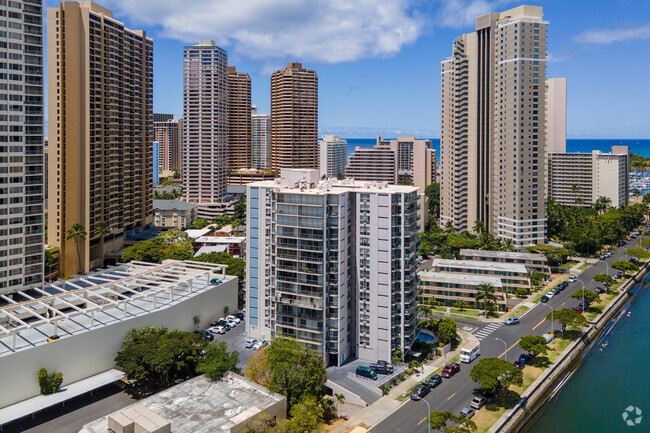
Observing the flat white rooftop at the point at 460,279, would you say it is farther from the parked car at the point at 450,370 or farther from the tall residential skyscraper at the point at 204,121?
the tall residential skyscraper at the point at 204,121

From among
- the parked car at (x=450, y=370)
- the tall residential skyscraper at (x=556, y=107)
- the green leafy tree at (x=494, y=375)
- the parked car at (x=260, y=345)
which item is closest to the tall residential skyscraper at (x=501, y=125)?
the tall residential skyscraper at (x=556, y=107)

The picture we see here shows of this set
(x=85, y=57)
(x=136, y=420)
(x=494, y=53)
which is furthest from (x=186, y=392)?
(x=494, y=53)

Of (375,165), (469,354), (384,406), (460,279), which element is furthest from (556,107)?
(384,406)

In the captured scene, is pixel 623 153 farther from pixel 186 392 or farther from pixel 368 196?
pixel 186 392

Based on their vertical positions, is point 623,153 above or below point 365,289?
above

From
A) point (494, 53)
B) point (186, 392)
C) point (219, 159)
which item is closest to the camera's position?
point (186, 392)

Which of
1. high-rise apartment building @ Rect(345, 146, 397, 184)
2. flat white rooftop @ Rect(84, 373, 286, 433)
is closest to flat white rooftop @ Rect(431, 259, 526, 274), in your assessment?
flat white rooftop @ Rect(84, 373, 286, 433)

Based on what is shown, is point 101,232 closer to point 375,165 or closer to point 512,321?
point 512,321
